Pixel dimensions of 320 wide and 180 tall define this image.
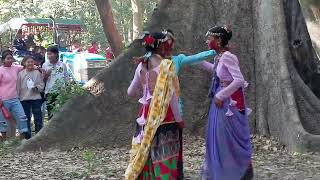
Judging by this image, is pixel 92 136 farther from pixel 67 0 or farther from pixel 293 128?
pixel 67 0

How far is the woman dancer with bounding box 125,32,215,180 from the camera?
5379 millimetres

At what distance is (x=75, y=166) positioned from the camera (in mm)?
7473

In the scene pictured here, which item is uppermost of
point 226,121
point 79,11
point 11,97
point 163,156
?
point 79,11

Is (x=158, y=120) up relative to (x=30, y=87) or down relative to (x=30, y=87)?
down

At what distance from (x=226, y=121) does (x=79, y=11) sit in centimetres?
3190

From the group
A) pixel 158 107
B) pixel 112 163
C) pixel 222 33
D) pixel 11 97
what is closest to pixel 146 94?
pixel 158 107

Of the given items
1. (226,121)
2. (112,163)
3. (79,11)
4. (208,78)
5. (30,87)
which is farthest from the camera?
(79,11)

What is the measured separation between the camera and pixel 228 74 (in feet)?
18.9

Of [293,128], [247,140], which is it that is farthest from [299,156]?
[247,140]

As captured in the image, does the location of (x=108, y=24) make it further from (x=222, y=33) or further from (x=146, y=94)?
(x=146, y=94)

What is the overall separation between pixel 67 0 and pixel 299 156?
3038cm

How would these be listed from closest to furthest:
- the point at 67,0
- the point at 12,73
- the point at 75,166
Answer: the point at 75,166
the point at 12,73
the point at 67,0

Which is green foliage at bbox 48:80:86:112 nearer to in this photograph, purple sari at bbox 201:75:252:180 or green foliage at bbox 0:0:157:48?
purple sari at bbox 201:75:252:180

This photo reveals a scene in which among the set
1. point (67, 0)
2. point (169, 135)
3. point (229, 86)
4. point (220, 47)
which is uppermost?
point (67, 0)
